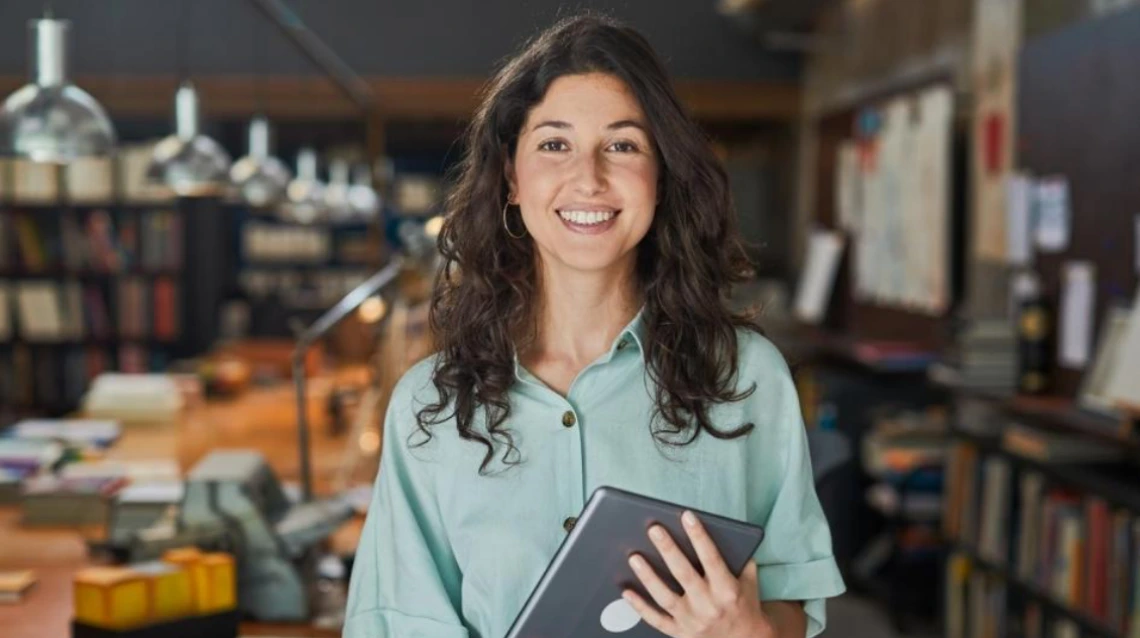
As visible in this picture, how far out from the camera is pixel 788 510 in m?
1.81

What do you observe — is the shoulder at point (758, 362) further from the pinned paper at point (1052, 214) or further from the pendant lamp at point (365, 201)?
the pendant lamp at point (365, 201)

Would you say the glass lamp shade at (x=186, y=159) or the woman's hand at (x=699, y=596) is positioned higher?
the glass lamp shade at (x=186, y=159)

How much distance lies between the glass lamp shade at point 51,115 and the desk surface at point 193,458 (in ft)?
2.97

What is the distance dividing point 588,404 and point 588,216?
23cm

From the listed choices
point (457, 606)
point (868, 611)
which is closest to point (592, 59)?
point (457, 606)

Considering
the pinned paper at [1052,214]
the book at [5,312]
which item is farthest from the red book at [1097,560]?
the book at [5,312]

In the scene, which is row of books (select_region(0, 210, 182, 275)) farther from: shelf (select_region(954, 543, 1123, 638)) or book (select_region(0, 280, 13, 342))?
shelf (select_region(954, 543, 1123, 638))

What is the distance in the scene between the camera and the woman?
180 cm

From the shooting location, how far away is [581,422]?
5.99ft

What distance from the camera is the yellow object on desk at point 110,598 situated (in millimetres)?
2576

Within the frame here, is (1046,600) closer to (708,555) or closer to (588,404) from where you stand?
(588,404)

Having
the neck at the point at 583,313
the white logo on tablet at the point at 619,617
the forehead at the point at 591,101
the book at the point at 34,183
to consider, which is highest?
the book at the point at 34,183

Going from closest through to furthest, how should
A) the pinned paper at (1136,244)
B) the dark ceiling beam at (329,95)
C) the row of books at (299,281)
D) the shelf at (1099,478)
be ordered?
the shelf at (1099,478) → the pinned paper at (1136,244) → the dark ceiling beam at (329,95) → the row of books at (299,281)

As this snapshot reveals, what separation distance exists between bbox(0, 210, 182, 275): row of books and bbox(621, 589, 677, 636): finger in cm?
940
